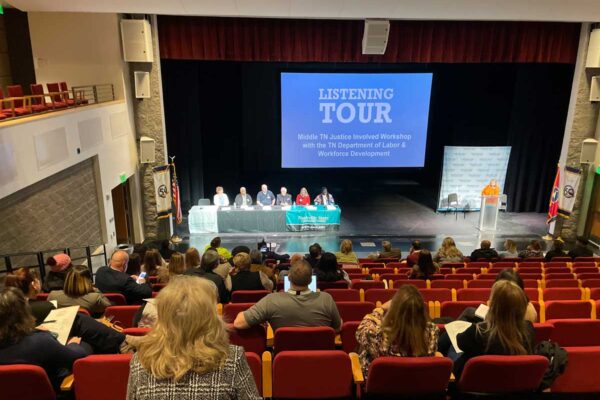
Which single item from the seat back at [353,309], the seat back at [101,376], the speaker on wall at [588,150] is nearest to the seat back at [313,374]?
the seat back at [101,376]

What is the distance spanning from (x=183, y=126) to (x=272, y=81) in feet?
8.43

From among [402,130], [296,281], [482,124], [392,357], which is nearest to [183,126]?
[402,130]

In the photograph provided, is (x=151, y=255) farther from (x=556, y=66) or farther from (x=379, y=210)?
(x=556, y=66)

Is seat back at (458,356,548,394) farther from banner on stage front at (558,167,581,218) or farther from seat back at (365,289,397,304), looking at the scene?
banner on stage front at (558,167,581,218)

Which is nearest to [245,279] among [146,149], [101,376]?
[101,376]

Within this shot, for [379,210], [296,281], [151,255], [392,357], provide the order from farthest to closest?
1. [379,210]
2. [151,255]
3. [296,281]
4. [392,357]

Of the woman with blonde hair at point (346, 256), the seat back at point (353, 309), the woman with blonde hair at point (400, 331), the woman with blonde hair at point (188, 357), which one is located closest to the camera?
the woman with blonde hair at point (188, 357)

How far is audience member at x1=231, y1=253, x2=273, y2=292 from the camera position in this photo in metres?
4.30

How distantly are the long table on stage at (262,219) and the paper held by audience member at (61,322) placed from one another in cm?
729

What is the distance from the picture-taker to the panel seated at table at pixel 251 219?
10.0 metres

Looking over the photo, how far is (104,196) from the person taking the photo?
8.21 metres

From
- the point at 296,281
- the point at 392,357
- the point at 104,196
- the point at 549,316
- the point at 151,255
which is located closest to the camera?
the point at 392,357

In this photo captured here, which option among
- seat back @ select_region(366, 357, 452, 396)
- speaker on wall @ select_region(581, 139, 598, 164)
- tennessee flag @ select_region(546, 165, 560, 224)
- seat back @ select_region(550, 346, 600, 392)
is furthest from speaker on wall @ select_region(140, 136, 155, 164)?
speaker on wall @ select_region(581, 139, 598, 164)

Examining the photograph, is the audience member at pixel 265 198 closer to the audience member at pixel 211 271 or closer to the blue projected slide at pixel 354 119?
the blue projected slide at pixel 354 119
